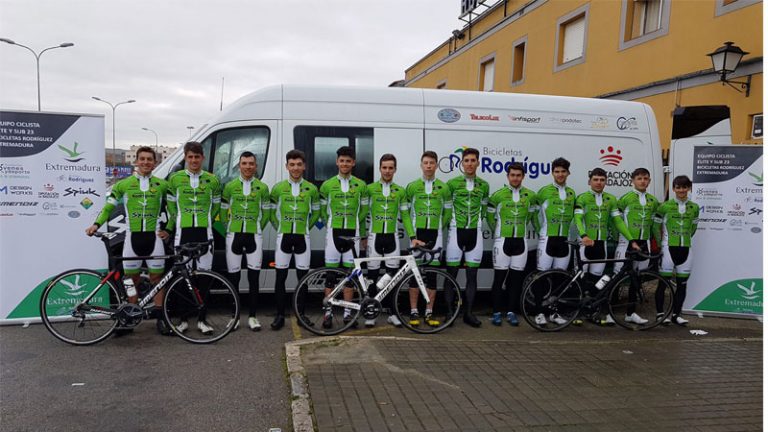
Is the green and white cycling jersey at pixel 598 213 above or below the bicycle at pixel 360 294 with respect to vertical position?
above

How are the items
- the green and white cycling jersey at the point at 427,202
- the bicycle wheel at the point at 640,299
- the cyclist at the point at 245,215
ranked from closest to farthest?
the cyclist at the point at 245,215 → the green and white cycling jersey at the point at 427,202 → the bicycle wheel at the point at 640,299

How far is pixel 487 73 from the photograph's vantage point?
20.6 meters

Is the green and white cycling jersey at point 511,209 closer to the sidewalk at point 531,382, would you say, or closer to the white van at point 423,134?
the white van at point 423,134

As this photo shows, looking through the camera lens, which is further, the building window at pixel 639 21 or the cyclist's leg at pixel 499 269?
the building window at pixel 639 21

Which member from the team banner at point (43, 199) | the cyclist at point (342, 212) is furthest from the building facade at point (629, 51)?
the team banner at point (43, 199)

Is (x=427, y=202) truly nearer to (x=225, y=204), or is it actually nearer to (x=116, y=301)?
(x=225, y=204)

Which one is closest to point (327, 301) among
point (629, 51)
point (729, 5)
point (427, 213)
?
point (427, 213)

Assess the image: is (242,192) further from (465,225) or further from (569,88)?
(569,88)

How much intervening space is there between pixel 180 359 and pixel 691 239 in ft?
19.2

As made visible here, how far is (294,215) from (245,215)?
19.2 inches

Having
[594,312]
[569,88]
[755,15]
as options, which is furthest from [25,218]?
[569,88]

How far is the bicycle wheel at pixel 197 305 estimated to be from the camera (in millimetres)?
5121

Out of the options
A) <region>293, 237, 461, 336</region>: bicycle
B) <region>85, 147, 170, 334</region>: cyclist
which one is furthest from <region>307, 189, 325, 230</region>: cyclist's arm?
<region>85, 147, 170, 334</region>: cyclist

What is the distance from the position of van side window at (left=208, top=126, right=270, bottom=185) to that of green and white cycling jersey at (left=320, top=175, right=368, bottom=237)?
0.93m
